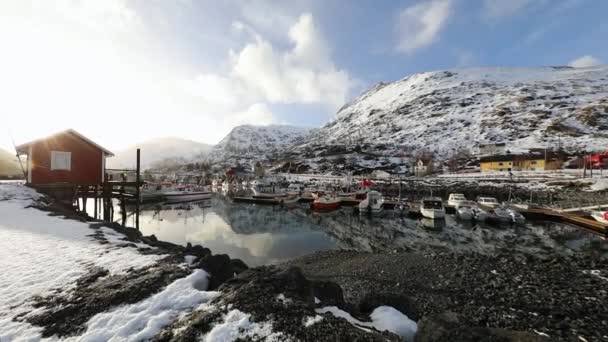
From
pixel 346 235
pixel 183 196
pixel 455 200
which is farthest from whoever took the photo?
pixel 183 196

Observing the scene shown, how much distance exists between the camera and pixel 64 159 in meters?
25.7

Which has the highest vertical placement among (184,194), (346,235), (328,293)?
(328,293)

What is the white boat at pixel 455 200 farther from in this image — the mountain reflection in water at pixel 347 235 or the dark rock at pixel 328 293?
the dark rock at pixel 328 293

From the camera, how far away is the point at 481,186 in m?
58.0

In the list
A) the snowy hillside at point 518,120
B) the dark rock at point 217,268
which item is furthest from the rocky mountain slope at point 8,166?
the snowy hillside at point 518,120

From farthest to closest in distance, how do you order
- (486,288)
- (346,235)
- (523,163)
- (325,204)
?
(523,163) → (325,204) → (346,235) → (486,288)

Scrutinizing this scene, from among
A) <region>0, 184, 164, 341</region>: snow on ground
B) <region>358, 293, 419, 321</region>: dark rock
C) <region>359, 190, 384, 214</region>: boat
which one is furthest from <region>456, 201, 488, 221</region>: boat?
<region>0, 184, 164, 341</region>: snow on ground

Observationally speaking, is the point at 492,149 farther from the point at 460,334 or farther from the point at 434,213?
the point at 460,334

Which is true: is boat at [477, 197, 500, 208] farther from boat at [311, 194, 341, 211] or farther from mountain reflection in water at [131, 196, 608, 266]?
boat at [311, 194, 341, 211]

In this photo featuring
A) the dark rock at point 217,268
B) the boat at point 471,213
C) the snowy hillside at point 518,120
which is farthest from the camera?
the snowy hillside at point 518,120

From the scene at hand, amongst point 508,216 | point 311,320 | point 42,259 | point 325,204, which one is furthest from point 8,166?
point 508,216

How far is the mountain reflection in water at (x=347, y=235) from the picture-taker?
20172 mm

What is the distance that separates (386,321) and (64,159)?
3201 cm

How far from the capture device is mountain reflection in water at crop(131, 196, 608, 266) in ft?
66.2
